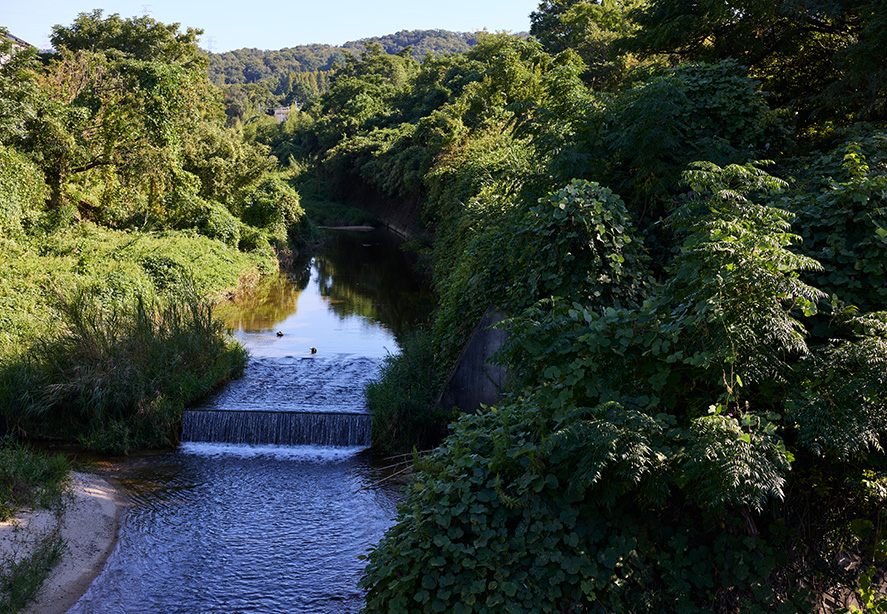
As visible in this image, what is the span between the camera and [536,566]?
441 centimetres

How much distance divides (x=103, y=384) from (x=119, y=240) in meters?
10.2

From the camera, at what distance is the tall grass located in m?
10.1

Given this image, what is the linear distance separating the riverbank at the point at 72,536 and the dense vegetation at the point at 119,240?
1885 mm

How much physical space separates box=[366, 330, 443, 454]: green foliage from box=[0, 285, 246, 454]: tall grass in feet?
A: 10.8

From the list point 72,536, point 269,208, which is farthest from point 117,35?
point 72,536

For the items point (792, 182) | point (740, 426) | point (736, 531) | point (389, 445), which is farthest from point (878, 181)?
point (389, 445)

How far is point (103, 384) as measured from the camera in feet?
33.9

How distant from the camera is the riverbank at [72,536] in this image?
645 cm

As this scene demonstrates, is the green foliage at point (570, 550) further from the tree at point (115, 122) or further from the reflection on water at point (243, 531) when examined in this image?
the tree at point (115, 122)

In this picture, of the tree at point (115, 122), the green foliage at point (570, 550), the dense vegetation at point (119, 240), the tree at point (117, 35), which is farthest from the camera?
the tree at point (117, 35)

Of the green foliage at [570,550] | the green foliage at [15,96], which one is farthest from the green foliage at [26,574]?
the green foliage at [15,96]

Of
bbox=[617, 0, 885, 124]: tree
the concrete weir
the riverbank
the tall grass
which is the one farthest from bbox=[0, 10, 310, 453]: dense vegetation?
bbox=[617, 0, 885, 124]: tree

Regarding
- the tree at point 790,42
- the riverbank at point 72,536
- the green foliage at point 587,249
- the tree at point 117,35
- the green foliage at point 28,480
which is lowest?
the riverbank at point 72,536

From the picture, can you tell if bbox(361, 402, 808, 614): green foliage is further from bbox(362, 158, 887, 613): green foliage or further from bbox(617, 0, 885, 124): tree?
bbox(617, 0, 885, 124): tree
